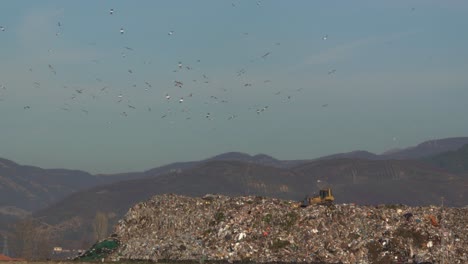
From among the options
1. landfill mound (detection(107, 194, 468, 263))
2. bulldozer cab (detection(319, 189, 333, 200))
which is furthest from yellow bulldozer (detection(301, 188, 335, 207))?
landfill mound (detection(107, 194, 468, 263))

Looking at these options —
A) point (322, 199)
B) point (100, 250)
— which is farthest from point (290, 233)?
point (100, 250)

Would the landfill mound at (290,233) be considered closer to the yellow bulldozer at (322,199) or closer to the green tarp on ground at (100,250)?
the green tarp on ground at (100,250)

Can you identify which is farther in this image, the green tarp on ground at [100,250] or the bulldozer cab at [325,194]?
the bulldozer cab at [325,194]

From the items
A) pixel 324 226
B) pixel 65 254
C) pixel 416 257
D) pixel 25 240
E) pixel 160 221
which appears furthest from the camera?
pixel 65 254

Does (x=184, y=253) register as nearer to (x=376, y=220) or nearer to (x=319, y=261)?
(x=319, y=261)

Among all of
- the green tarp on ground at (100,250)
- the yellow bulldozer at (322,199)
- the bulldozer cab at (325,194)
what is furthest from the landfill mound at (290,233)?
the bulldozer cab at (325,194)

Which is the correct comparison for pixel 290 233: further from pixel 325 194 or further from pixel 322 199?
pixel 325 194

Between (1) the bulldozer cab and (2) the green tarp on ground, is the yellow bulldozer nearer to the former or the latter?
(1) the bulldozer cab

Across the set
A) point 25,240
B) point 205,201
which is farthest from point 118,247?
point 25,240
